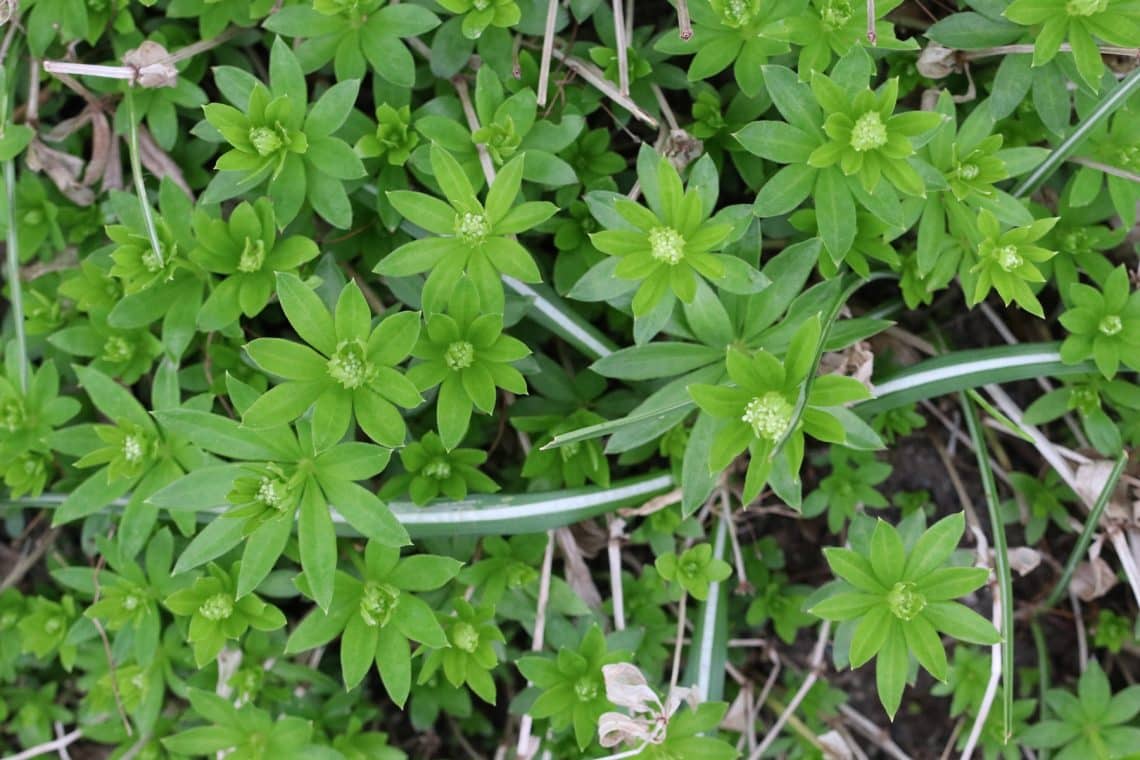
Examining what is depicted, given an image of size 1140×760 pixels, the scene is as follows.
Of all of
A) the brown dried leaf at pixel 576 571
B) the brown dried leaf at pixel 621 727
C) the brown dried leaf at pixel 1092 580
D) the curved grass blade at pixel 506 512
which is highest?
the curved grass blade at pixel 506 512

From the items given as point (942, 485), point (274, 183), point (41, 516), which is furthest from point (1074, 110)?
point (41, 516)

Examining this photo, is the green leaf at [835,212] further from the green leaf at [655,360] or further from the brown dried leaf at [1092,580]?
the brown dried leaf at [1092,580]

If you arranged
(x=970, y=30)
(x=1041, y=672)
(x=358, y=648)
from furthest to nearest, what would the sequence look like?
1. (x=1041, y=672)
2. (x=970, y=30)
3. (x=358, y=648)

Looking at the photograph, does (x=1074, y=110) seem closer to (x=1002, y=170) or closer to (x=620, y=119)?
(x=1002, y=170)

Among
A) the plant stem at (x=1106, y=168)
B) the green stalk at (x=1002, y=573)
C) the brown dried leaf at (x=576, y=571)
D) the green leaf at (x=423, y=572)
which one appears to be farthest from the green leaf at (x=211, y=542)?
the plant stem at (x=1106, y=168)

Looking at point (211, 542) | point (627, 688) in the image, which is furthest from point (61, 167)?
point (627, 688)

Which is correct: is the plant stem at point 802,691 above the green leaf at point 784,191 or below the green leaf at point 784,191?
below

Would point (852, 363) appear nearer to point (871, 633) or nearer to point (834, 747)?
point (871, 633)
